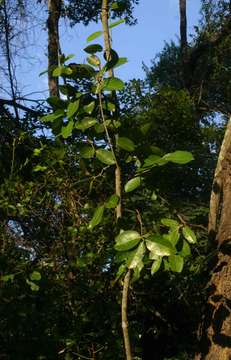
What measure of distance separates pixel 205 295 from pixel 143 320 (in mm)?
2117

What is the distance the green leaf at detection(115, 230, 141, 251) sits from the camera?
84.4 inches

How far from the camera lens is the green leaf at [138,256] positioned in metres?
2.12

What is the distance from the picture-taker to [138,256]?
7.00ft

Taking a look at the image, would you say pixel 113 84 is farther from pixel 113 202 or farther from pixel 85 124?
pixel 113 202

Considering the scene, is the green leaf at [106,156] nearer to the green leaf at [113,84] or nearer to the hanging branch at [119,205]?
the hanging branch at [119,205]

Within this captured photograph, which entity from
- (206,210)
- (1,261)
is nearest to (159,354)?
(206,210)

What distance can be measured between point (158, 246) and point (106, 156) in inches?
17.8

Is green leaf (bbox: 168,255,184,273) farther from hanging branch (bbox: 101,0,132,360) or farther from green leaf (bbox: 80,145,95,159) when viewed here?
green leaf (bbox: 80,145,95,159)

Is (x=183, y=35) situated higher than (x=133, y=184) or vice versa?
(x=183, y=35)

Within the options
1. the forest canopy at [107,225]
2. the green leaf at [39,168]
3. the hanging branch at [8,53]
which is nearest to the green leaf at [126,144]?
the forest canopy at [107,225]

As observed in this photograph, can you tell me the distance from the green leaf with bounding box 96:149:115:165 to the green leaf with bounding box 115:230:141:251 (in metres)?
0.33

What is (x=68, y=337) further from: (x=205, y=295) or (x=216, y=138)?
(x=216, y=138)

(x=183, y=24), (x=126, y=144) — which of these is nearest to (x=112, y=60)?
(x=126, y=144)

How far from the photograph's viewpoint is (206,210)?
5.65 m
